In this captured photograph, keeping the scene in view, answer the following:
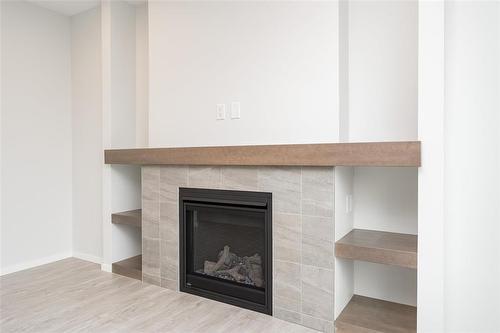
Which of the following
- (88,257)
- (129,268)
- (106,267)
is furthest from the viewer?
(88,257)

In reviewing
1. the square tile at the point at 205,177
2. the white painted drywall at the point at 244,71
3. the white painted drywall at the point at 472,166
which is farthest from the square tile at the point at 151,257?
the white painted drywall at the point at 472,166

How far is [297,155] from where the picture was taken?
202 centimetres

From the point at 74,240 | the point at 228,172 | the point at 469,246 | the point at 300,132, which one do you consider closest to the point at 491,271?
the point at 469,246

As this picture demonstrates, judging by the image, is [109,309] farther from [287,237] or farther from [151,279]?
[287,237]

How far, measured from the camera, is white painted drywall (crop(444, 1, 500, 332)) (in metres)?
1.79

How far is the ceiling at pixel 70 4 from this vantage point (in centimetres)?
327

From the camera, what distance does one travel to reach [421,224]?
1.72 metres

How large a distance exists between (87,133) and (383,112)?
2892 millimetres

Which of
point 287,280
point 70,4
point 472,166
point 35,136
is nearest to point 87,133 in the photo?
A: point 35,136

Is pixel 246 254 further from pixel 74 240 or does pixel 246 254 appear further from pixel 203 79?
pixel 74 240

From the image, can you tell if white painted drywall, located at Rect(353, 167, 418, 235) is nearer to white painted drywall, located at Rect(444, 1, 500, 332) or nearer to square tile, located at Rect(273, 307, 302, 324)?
white painted drywall, located at Rect(444, 1, 500, 332)

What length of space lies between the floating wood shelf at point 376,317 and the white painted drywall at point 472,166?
9.0 inches

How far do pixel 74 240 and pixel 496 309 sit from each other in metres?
3.72

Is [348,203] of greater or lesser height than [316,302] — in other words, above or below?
above
